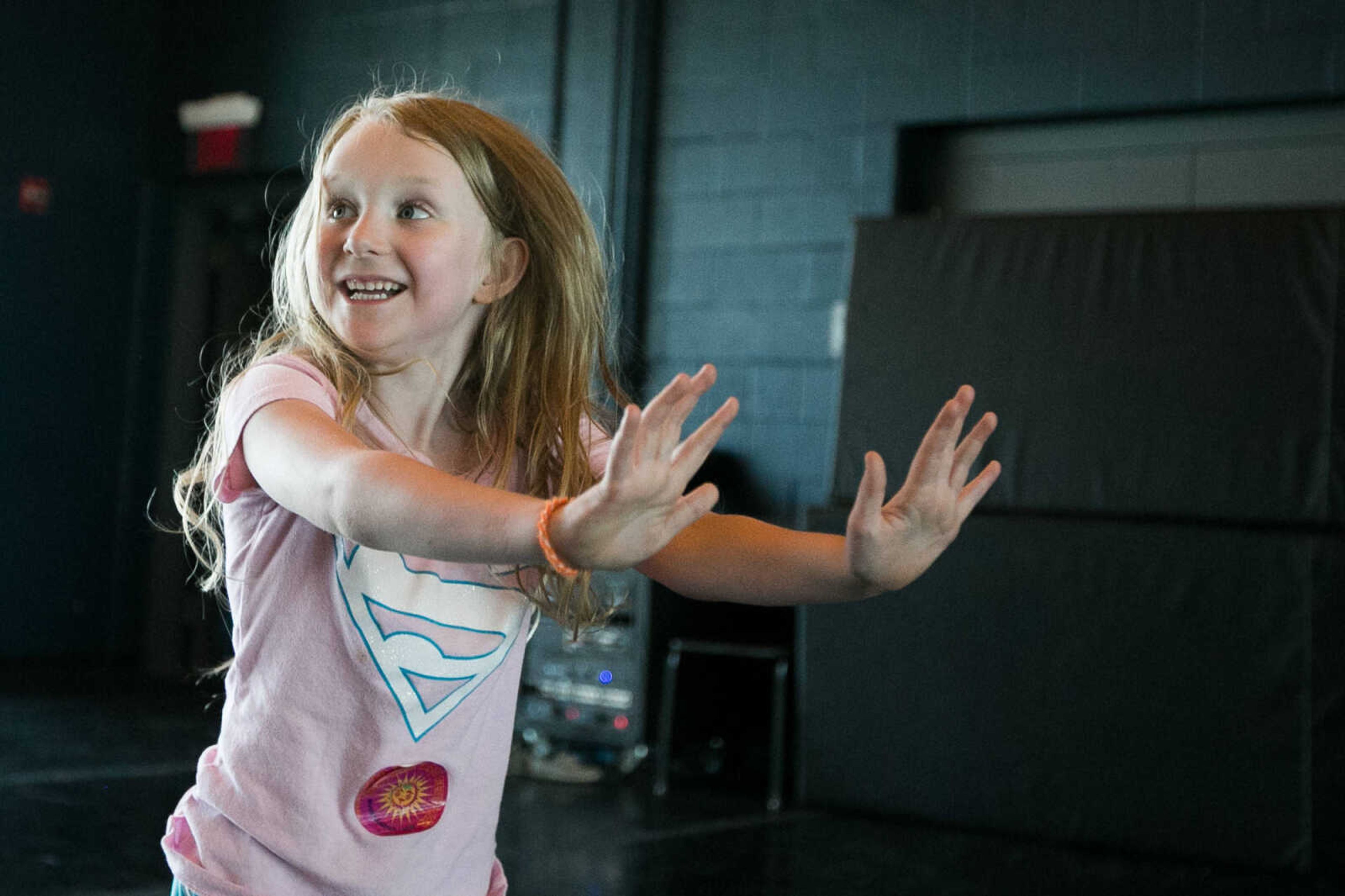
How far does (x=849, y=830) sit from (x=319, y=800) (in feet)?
9.48

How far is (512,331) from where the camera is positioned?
54.1 inches

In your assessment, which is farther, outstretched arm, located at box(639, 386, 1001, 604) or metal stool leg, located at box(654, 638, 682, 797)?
metal stool leg, located at box(654, 638, 682, 797)

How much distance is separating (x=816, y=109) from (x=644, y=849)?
2425 mm

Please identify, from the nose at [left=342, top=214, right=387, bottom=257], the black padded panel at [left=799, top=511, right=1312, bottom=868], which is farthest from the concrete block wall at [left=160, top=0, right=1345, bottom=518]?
the nose at [left=342, top=214, right=387, bottom=257]

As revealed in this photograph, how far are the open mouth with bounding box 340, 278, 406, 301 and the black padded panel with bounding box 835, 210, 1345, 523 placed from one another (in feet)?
9.12

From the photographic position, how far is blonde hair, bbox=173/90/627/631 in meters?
1.26

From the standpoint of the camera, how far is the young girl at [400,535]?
1114 millimetres

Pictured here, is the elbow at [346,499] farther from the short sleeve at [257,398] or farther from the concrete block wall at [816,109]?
the concrete block wall at [816,109]

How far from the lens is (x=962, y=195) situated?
4.74 m

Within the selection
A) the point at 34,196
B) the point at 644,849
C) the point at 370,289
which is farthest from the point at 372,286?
the point at 34,196

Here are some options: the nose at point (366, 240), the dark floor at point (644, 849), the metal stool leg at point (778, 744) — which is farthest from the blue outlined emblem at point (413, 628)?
the metal stool leg at point (778, 744)

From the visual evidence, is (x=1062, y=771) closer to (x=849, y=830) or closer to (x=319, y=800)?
(x=849, y=830)

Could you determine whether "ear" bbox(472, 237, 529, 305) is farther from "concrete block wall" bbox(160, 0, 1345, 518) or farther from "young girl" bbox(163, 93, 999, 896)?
"concrete block wall" bbox(160, 0, 1345, 518)

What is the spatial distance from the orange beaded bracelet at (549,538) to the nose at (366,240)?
377 millimetres
